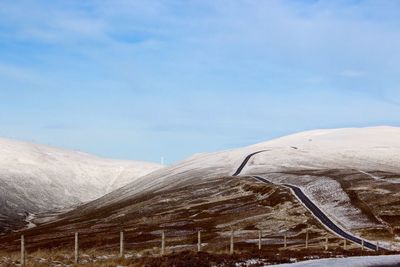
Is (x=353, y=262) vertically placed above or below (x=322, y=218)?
above

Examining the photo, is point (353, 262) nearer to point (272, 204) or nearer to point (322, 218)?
point (322, 218)

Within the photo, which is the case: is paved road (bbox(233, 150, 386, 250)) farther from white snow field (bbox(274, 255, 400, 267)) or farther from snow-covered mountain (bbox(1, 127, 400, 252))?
white snow field (bbox(274, 255, 400, 267))

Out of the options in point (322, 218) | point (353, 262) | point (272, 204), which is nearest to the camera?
point (353, 262)

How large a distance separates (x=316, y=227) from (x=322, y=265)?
61850 millimetres

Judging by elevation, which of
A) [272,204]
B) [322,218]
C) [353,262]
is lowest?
[322,218]

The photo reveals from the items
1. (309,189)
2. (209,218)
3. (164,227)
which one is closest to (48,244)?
(164,227)

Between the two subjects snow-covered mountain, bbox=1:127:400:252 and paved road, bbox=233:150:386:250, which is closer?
paved road, bbox=233:150:386:250

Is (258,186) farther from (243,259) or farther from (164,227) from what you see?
(243,259)

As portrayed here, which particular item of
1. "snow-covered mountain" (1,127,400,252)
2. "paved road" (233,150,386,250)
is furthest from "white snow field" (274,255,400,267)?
"snow-covered mountain" (1,127,400,252)

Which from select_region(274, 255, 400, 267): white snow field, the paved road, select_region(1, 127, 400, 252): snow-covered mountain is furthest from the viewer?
select_region(1, 127, 400, 252): snow-covered mountain

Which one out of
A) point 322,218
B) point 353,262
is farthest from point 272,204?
point 353,262

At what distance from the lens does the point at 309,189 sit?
477 ft

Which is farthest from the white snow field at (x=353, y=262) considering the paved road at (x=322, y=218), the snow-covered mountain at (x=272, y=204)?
the snow-covered mountain at (x=272, y=204)

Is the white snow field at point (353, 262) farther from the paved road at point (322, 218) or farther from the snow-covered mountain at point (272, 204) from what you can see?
the snow-covered mountain at point (272, 204)
